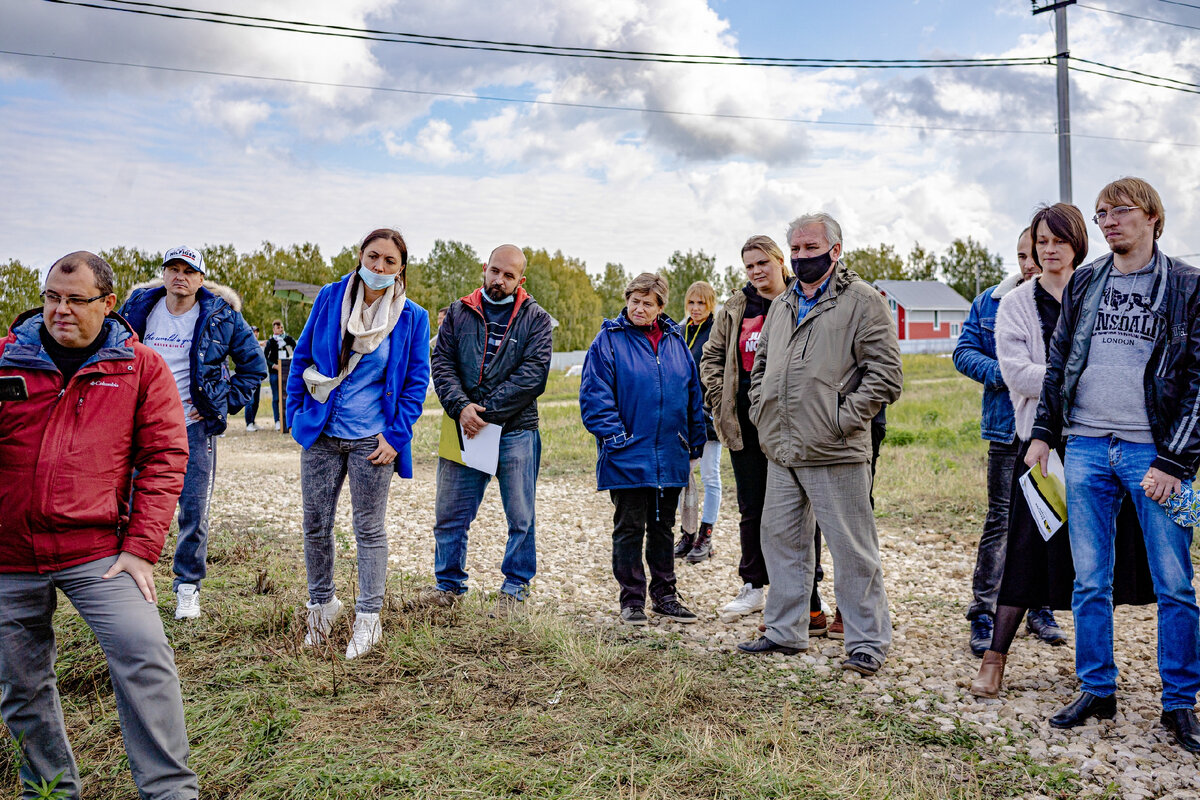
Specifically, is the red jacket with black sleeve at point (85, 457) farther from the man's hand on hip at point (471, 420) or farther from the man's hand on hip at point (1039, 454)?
the man's hand on hip at point (1039, 454)

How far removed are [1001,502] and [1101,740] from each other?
1555 mm

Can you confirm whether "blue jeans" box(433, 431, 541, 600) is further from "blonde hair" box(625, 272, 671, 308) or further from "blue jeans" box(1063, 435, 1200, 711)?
"blue jeans" box(1063, 435, 1200, 711)

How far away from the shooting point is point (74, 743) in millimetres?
3801

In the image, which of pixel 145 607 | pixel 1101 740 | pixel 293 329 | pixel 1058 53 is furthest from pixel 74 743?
pixel 293 329

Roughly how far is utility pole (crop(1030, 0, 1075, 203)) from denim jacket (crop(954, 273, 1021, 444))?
11.6 meters

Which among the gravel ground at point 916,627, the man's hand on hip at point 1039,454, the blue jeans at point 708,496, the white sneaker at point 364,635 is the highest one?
the man's hand on hip at point 1039,454

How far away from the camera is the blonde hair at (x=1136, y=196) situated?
394 cm

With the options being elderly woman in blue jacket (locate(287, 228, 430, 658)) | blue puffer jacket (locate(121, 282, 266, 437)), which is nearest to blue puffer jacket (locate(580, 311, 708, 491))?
elderly woman in blue jacket (locate(287, 228, 430, 658))

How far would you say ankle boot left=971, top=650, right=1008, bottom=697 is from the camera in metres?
4.41

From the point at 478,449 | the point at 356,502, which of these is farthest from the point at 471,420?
the point at 356,502

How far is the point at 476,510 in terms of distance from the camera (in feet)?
19.1

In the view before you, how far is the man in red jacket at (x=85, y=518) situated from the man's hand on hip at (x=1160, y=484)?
3.92m

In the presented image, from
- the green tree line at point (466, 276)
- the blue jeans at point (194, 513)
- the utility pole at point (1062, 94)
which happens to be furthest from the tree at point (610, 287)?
the blue jeans at point (194, 513)

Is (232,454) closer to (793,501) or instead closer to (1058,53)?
(793,501)
